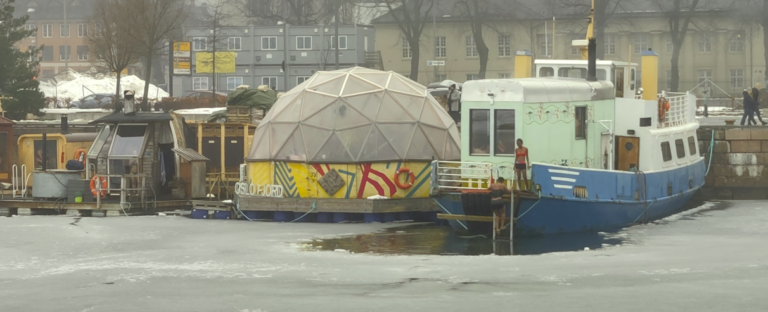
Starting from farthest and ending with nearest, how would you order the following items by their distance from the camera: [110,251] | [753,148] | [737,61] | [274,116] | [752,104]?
[737,61] < [752,104] < [753,148] < [274,116] < [110,251]

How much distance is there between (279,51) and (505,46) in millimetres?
17339

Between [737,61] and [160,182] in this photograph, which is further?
[737,61]

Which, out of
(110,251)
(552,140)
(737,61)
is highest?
(737,61)

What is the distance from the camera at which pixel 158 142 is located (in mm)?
35406

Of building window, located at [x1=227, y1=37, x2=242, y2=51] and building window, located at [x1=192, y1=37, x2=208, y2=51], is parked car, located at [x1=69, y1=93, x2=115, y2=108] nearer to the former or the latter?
building window, located at [x1=192, y1=37, x2=208, y2=51]

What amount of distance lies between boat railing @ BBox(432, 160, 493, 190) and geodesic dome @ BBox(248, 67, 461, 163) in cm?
330

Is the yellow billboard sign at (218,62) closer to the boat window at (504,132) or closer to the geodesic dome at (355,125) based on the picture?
the geodesic dome at (355,125)

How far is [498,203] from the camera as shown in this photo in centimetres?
2639

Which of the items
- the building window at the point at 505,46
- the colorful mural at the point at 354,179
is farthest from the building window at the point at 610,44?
the colorful mural at the point at 354,179

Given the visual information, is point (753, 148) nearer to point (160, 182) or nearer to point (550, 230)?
point (550, 230)

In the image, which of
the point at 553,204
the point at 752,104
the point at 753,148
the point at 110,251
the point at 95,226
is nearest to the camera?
the point at 110,251

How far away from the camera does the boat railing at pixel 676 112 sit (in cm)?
3303

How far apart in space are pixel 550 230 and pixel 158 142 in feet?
44.8

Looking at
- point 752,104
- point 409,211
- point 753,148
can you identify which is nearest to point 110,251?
point 409,211
